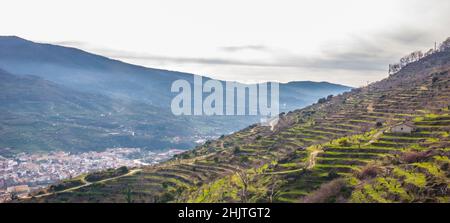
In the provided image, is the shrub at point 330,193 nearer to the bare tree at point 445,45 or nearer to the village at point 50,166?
the village at point 50,166

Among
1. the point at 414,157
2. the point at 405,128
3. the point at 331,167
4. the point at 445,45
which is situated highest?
the point at 445,45

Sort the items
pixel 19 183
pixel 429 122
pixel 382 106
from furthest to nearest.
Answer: pixel 19 183, pixel 382 106, pixel 429 122

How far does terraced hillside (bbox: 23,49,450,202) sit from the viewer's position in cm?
3947

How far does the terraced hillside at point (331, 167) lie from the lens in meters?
39.5

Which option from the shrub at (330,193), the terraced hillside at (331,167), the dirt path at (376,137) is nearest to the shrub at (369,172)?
the terraced hillside at (331,167)

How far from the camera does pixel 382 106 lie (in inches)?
3108

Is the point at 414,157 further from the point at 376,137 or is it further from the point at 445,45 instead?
the point at 445,45

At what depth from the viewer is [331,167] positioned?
1887 inches

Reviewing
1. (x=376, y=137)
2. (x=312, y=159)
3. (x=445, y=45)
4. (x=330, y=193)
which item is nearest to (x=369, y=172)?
(x=330, y=193)

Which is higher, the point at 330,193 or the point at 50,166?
the point at 330,193

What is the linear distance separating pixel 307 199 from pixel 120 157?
470 ft

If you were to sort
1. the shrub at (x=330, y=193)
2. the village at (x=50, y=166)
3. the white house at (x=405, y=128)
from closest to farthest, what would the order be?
the shrub at (x=330, y=193) → the white house at (x=405, y=128) → the village at (x=50, y=166)
